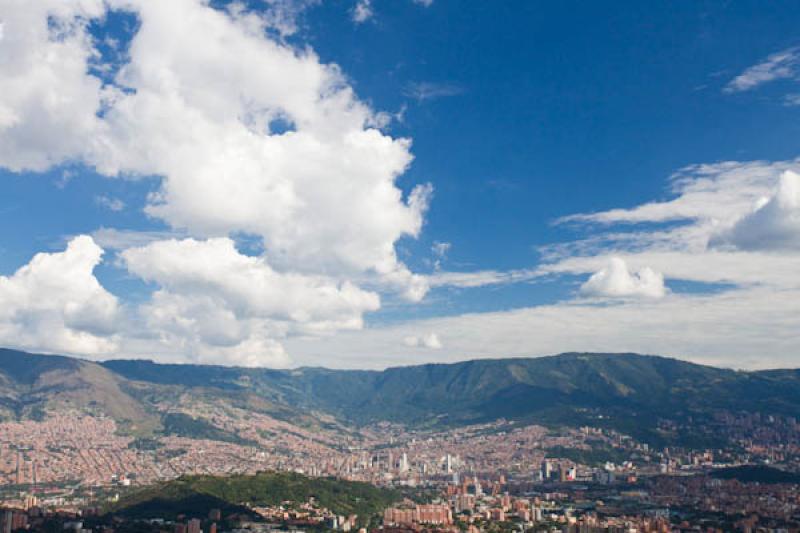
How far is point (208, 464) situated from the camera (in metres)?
155

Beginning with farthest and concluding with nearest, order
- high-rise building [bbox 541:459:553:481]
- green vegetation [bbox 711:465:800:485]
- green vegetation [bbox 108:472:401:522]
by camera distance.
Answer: high-rise building [bbox 541:459:553:481]
green vegetation [bbox 711:465:800:485]
green vegetation [bbox 108:472:401:522]

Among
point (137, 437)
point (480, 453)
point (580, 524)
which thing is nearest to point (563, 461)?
point (480, 453)

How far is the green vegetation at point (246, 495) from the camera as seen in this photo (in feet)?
256

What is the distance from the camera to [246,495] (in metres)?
88.2

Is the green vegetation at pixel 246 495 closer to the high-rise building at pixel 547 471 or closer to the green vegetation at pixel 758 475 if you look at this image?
the high-rise building at pixel 547 471

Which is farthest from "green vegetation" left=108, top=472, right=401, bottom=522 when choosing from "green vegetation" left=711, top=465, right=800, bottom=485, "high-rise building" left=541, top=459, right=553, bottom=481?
"green vegetation" left=711, top=465, right=800, bottom=485

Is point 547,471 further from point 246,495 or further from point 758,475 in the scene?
point 246,495

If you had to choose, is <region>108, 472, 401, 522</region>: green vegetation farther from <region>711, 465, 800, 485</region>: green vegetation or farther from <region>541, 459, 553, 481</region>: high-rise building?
<region>711, 465, 800, 485</region>: green vegetation

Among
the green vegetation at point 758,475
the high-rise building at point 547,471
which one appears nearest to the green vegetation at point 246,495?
the high-rise building at point 547,471

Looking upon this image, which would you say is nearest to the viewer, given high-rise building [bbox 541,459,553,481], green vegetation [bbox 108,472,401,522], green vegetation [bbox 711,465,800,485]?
green vegetation [bbox 108,472,401,522]

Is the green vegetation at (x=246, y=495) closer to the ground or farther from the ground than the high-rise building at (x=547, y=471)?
farther from the ground

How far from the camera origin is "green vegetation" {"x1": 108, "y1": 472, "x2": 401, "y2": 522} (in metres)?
77.9

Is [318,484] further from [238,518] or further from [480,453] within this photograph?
[480,453]

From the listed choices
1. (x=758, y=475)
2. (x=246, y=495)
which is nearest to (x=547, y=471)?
(x=758, y=475)
